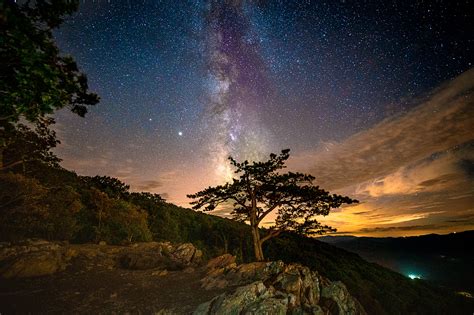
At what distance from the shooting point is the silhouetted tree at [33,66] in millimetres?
7324

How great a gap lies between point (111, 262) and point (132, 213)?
16.4 metres

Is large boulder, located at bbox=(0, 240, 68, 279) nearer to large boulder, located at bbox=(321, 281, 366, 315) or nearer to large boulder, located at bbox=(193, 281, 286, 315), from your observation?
large boulder, located at bbox=(193, 281, 286, 315)

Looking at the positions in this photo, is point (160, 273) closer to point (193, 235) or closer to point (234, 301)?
point (234, 301)

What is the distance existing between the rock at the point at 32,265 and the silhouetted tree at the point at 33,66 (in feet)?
32.8

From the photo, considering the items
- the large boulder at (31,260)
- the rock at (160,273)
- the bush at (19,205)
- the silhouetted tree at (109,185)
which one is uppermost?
the silhouetted tree at (109,185)

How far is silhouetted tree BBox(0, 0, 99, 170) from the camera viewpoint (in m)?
7.32

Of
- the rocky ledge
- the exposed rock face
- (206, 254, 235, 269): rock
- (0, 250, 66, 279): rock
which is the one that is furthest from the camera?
(206, 254, 235, 269): rock

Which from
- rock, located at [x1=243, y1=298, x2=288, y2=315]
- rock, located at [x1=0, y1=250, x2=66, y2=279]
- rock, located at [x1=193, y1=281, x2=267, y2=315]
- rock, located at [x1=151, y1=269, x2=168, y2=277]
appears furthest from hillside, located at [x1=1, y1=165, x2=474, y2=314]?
rock, located at [x1=243, y1=298, x2=288, y2=315]

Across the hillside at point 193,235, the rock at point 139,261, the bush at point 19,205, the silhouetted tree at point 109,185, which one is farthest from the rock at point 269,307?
the silhouetted tree at point 109,185

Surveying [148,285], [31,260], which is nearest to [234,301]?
[148,285]

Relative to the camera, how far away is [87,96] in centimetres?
1067

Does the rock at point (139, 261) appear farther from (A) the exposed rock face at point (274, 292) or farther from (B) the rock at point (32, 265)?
(A) the exposed rock face at point (274, 292)

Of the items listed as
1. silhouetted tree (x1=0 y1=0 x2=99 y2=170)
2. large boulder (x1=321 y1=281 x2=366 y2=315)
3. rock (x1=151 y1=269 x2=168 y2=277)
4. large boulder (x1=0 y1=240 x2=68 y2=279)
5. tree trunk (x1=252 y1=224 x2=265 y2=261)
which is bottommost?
large boulder (x1=321 y1=281 x2=366 y2=315)

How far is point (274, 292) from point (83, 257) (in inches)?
588
